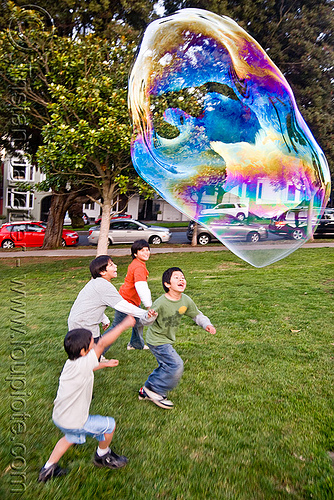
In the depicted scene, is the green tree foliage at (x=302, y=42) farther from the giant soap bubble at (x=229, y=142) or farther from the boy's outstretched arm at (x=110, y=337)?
the boy's outstretched arm at (x=110, y=337)

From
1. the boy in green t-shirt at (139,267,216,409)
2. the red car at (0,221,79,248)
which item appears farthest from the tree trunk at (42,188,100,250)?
the boy in green t-shirt at (139,267,216,409)

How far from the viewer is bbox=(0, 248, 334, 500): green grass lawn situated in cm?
300

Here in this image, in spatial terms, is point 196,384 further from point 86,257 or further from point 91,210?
point 91,210

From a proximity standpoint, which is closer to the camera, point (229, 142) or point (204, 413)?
point (204, 413)

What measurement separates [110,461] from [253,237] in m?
2.98

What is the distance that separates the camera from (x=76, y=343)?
2.99m

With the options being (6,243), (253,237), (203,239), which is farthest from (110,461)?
(6,243)

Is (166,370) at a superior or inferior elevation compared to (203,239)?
superior

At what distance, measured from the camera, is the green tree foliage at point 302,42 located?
18547mm

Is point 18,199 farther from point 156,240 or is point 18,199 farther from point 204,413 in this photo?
point 204,413

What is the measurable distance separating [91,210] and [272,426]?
4685 centimetres

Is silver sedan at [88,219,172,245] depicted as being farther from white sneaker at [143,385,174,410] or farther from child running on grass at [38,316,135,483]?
child running on grass at [38,316,135,483]

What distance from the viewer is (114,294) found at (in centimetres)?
400

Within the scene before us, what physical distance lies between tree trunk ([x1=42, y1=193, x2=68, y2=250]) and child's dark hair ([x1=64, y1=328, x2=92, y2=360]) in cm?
1753
